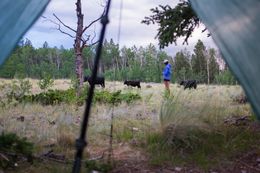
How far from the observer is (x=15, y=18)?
353 cm

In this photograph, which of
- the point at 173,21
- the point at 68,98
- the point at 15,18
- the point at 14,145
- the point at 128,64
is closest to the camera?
the point at 15,18

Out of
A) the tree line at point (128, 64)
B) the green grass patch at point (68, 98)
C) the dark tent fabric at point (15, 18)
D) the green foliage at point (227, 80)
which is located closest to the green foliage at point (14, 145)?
the dark tent fabric at point (15, 18)

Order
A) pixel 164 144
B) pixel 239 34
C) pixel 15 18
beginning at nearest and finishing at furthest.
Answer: pixel 239 34 < pixel 15 18 < pixel 164 144

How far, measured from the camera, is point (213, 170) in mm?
4742

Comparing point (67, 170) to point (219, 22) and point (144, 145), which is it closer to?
point (144, 145)

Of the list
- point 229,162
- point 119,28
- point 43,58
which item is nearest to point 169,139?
point 229,162

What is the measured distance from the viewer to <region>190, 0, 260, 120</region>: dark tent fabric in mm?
3010

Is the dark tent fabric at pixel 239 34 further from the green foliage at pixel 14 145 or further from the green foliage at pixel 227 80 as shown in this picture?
the green foliage at pixel 227 80

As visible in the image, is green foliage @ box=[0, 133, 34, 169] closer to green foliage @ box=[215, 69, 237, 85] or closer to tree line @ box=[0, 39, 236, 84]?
green foliage @ box=[215, 69, 237, 85]

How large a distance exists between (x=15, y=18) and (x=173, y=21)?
5060 millimetres

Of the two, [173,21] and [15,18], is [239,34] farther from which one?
[173,21]

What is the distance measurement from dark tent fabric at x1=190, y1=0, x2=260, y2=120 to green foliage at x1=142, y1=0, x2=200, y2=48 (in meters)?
4.72

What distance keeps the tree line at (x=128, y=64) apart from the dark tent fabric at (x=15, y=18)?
32398 millimetres

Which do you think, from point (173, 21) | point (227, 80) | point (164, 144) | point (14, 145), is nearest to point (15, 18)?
point (14, 145)
